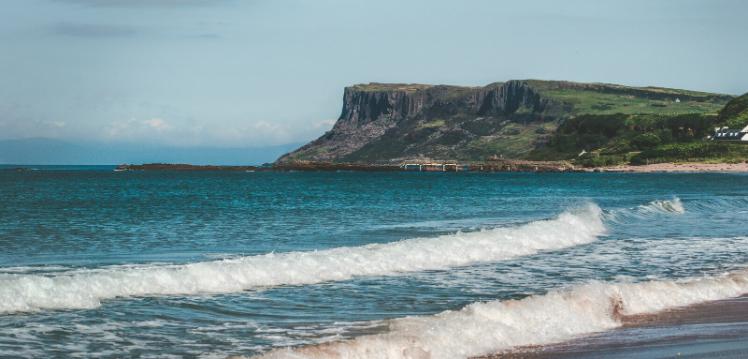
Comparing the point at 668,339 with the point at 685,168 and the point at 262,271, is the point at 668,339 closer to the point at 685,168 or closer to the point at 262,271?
the point at 262,271

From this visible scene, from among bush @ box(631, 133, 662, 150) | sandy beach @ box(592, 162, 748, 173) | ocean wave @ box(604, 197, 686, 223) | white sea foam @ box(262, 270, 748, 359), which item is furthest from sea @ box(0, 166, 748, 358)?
bush @ box(631, 133, 662, 150)

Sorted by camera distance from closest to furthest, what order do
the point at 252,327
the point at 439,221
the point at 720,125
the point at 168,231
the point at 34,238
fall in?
the point at 252,327, the point at 34,238, the point at 168,231, the point at 439,221, the point at 720,125

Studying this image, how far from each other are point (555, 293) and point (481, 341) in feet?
12.3

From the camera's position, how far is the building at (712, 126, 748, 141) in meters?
181

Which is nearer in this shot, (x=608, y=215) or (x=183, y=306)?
(x=183, y=306)

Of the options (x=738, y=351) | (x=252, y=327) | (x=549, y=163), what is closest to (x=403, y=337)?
(x=252, y=327)

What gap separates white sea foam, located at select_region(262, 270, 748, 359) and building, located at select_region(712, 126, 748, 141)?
175077mm

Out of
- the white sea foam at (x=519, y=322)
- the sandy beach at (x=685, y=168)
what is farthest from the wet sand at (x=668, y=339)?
the sandy beach at (x=685, y=168)

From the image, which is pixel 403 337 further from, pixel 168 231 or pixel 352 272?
pixel 168 231

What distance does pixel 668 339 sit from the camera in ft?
46.2

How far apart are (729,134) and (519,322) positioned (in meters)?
185

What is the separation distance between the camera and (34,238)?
32.9 meters

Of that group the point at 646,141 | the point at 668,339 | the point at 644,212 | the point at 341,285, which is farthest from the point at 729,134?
the point at 668,339

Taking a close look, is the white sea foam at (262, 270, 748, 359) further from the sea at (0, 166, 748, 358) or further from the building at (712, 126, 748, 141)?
the building at (712, 126, 748, 141)
